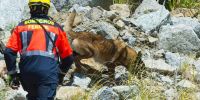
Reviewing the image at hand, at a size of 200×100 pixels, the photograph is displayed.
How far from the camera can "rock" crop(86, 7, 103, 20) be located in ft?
32.8

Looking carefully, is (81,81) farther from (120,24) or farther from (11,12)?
(11,12)

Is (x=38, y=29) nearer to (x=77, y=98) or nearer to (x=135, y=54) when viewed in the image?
(x=77, y=98)

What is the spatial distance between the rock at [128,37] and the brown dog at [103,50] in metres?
0.67

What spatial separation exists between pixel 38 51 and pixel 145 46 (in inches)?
150

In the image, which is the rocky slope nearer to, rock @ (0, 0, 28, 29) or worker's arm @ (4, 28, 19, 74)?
rock @ (0, 0, 28, 29)

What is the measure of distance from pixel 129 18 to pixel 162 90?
2854mm

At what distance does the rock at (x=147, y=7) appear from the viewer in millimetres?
10515

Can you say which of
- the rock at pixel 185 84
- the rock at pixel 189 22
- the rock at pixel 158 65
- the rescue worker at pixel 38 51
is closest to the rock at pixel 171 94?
the rock at pixel 185 84

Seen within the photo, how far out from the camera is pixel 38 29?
591 cm

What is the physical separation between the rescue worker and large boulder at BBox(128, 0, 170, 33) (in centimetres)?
394

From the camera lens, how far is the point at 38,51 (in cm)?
584

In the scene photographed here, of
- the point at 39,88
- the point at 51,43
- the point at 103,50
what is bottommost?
the point at 103,50

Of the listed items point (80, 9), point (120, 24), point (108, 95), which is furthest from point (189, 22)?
point (108, 95)

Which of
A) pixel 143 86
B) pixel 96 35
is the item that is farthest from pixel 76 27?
pixel 143 86
